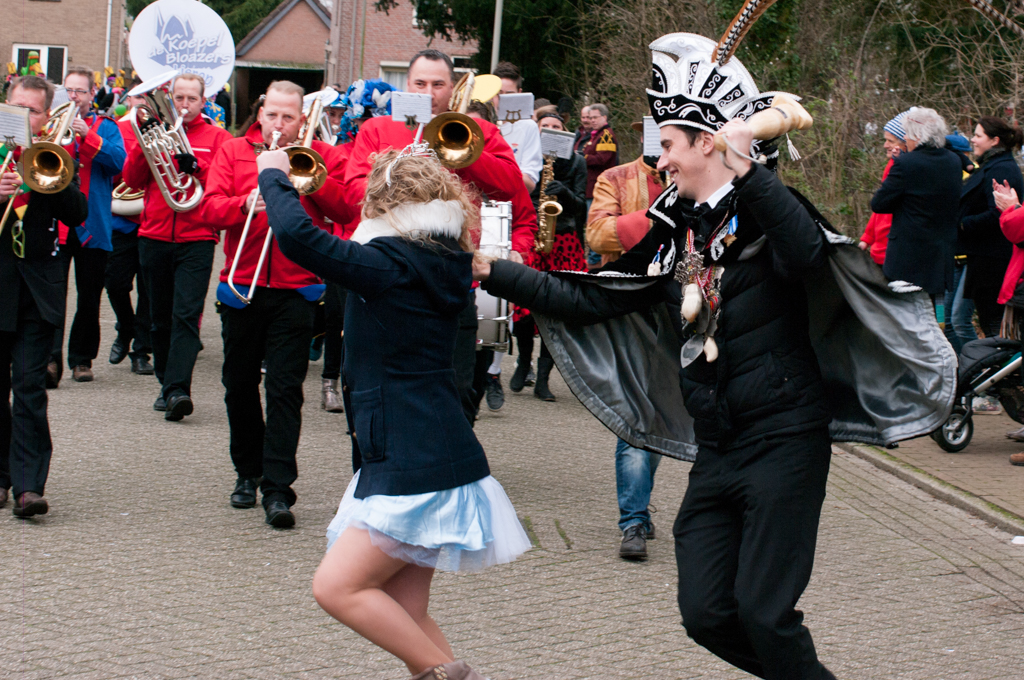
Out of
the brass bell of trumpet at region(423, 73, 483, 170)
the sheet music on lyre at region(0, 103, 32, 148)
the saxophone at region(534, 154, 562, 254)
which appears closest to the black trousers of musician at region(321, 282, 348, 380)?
the saxophone at region(534, 154, 562, 254)

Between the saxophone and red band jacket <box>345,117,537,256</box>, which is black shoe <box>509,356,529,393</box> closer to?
the saxophone

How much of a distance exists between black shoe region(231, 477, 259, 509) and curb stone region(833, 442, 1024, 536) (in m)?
3.05

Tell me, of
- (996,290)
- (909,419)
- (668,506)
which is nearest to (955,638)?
(909,419)

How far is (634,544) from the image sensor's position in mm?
5406

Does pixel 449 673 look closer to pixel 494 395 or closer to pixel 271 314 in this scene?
pixel 271 314

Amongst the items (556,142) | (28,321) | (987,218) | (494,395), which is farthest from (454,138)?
(987,218)

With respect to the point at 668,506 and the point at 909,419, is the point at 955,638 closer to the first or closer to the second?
the point at 909,419

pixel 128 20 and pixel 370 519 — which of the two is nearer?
pixel 370 519

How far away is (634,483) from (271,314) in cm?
192

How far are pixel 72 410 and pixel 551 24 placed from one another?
18.7m

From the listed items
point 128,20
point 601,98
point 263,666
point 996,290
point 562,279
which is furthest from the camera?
point 601,98

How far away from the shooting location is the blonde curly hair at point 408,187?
11.3ft

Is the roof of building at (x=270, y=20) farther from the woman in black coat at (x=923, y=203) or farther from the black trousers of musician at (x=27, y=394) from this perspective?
the black trousers of musician at (x=27, y=394)

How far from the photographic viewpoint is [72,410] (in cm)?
824
